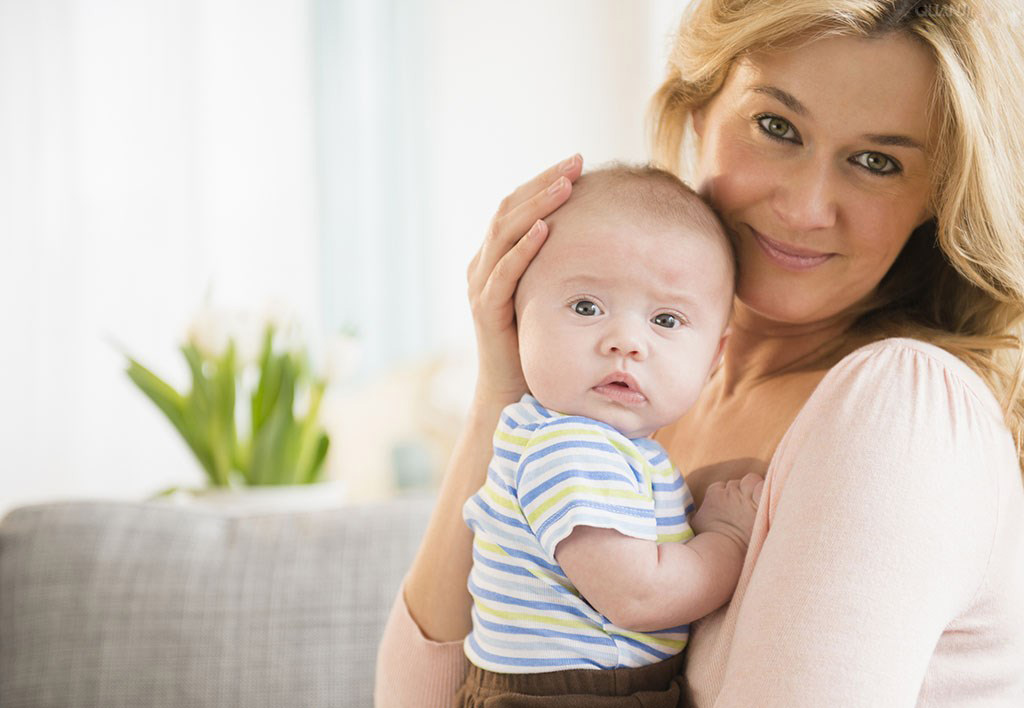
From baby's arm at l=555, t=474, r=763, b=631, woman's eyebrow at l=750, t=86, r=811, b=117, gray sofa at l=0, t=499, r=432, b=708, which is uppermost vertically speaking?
woman's eyebrow at l=750, t=86, r=811, b=117

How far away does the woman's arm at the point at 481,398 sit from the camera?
119cm

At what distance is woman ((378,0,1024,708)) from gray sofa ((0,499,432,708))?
1.41 feet

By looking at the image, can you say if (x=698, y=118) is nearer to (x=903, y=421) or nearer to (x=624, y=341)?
(x=624, y=341)

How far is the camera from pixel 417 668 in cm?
135

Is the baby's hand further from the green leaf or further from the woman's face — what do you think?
the green leaf

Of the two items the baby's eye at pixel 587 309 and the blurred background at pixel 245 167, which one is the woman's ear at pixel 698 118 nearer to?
the baby's eye at pixel 587 309

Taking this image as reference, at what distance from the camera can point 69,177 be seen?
424 centimetres

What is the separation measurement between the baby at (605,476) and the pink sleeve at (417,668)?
0.60 feet

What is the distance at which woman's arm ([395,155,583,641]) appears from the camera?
119cm

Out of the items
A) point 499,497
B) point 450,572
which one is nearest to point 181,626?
point 450,572

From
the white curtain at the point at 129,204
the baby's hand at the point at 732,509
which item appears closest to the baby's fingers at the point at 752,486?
the baby's hand at the point at 732,509

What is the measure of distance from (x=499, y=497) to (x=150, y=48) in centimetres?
381

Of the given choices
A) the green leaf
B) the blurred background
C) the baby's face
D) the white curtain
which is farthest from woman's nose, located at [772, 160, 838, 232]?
the white curtain

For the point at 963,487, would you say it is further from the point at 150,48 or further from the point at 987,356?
the point at 150,48
